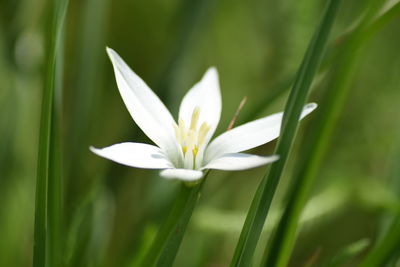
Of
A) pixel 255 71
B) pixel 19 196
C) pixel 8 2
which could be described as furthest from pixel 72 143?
pixel 255 71

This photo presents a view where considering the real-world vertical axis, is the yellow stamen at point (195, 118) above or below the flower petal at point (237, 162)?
above

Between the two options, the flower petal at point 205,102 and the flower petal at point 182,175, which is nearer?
the flower petal at point 182,175

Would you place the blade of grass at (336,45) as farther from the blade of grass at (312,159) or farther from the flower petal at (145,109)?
the flower petal at (145,109)

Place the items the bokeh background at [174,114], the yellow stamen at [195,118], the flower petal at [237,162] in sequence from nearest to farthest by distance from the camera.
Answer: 1. the flower petal at [237,162]
2. the yellow stamen at [195,118]
3. the bokeh background at [174,114]

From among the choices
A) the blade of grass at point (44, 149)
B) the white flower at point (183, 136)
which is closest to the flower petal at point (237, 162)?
the white flower at point (183, 136)

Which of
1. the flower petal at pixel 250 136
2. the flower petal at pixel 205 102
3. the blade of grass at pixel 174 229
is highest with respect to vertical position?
the flower petal at pixel 205 102

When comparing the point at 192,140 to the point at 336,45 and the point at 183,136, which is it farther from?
the point at 336,45

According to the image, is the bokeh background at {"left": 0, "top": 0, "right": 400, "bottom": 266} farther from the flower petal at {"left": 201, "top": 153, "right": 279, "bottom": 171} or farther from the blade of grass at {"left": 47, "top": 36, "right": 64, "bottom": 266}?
the flower petal at {"left": 201, "top": 153, "right": 279, "bottom": 171}

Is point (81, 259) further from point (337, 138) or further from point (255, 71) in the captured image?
point (255, 71)
